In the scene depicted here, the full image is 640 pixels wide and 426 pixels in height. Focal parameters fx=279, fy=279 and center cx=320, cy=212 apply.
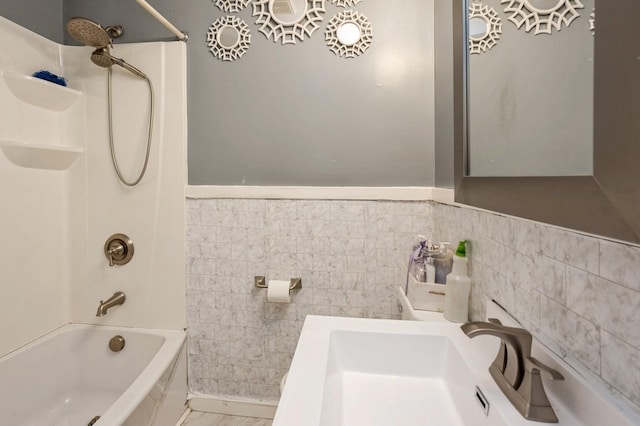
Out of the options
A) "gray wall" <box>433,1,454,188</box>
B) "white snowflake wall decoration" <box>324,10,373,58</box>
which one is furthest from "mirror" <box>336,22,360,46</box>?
"gray wall" <box>433,1,454,188</box>

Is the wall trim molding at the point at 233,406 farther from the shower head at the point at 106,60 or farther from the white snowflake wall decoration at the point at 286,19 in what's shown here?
the white snowflake wall decoration at the point at 286,19

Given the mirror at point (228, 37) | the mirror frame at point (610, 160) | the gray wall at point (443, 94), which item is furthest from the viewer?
the mirror at point (228, 37)

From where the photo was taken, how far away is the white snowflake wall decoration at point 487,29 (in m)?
0.78

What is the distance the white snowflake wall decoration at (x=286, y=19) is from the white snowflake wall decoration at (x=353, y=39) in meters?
0.08

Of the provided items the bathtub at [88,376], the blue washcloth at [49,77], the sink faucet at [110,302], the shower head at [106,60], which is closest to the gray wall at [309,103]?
the shower head at [106,60]

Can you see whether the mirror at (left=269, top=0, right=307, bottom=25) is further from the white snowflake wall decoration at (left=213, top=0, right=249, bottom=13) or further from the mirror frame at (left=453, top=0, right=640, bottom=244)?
the mirror frame at (left=453, top=0, right=640, bottom=244)

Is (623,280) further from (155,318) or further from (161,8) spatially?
(161,8)

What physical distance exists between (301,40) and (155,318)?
1685mm

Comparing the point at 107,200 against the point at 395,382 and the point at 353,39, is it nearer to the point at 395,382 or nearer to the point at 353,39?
the point at 353,39

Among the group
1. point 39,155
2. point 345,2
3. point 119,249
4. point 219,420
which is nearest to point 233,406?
point 219,420

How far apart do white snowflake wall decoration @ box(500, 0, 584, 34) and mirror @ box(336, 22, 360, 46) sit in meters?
0.78

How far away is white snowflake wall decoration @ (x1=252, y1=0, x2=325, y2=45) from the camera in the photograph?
1.41 metres

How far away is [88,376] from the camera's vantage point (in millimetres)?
1521

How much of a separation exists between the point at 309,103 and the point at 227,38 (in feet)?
1.83
